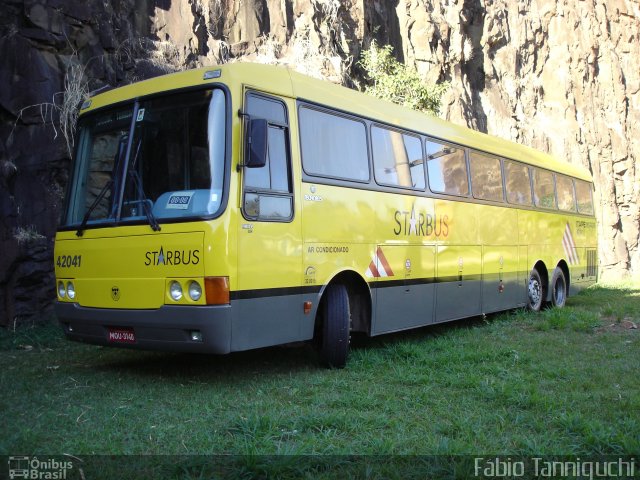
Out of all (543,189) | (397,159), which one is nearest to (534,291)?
(543,189)

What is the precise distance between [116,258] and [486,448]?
13.1 ft

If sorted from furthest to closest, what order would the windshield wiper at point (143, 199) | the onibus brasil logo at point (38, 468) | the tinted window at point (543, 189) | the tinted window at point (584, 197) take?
1. the tinted window at point (584, 197)
2. the tinted window at point (543, 189)
3. the windshield wiper at point (143, 199)
4. the onibus brasil logo at point (38, 468)

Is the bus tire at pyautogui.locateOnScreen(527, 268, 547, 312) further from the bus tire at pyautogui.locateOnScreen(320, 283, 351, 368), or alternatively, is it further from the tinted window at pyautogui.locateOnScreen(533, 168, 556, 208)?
the bus tire at pyautogui.locateOnScreen(320, 283, 351, 368)

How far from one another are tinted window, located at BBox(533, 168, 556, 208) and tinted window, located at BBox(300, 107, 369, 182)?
627 centimetres

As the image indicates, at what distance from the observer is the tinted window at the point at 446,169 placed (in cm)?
959

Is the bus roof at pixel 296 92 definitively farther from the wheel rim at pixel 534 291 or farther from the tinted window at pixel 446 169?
the wheel rim at pixel 534 291

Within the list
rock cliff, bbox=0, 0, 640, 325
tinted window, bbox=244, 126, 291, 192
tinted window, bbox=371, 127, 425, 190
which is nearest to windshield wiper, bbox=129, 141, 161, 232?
tinted window, bbox=244, 126, 291, 192

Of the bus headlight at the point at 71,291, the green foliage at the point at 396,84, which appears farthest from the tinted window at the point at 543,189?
the bus headlight at the point at 71,291

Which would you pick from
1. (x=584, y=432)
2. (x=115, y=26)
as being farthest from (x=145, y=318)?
(x=115, y=26)

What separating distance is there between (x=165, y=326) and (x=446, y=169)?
5438 millimetres

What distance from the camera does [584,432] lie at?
4.81 meters

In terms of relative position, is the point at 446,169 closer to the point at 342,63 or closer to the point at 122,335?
the point at 122,335

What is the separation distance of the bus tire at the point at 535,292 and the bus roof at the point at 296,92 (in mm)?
3583

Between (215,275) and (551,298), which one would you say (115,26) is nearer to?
(215,275)
